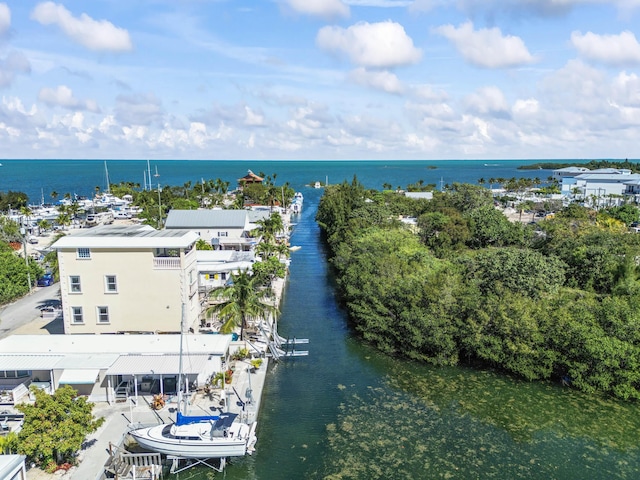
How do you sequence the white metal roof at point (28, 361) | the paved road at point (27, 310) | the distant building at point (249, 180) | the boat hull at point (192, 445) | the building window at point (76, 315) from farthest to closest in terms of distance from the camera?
the distant building at point (249, 180)
the paved road at point (27, 310)
the building window at point (76, 315)
the white metal roof at point (28, 361)
the boat hull at point (192, 445)

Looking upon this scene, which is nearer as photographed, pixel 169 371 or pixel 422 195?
pixel 169 371

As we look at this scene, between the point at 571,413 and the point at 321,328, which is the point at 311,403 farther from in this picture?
the point at 571,413

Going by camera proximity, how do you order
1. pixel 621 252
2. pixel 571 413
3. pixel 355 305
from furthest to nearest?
pixel 621 252
pixel 355 305
pixel 571 413

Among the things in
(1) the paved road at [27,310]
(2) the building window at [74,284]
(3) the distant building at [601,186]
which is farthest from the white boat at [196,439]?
(3) the distant building at [601,186]

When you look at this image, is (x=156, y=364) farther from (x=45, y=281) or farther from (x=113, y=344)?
(x=45, y=281)

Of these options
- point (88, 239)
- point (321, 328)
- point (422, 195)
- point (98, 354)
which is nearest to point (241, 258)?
point (321, 328)

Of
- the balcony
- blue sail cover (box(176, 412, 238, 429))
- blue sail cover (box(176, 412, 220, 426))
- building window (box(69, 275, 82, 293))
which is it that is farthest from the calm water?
building window (box(69, 275, 82, 293))

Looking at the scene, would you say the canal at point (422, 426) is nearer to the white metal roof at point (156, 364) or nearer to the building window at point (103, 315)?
the white metal roof at point (156, 364)
